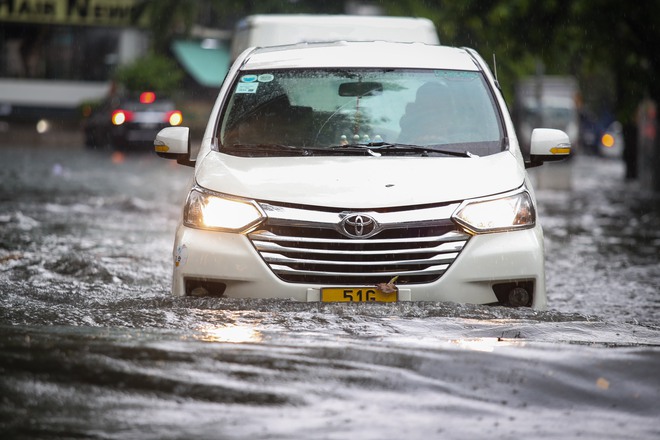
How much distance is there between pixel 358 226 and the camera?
6.91 meters

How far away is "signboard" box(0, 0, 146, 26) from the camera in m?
51.1

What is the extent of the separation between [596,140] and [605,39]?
25.7m

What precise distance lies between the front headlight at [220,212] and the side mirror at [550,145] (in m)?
1.97

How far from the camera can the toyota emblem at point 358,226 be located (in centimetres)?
691

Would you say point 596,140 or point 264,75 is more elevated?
point 264,75

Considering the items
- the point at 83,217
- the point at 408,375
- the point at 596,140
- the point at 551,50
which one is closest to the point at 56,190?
the point at 83,217

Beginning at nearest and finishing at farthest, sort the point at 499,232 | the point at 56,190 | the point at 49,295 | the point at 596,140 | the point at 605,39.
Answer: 1. the point at 499,232
2. the point at 49,295
3. the point at 56,190
4. the point at 605,39
5. the point at 596,140

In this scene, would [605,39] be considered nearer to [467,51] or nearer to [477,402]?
[467,51]

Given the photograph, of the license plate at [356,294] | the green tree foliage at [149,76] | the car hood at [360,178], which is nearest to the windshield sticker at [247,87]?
the car hood at [360,178]

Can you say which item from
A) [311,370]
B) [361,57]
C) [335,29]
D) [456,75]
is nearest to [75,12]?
[335,29]

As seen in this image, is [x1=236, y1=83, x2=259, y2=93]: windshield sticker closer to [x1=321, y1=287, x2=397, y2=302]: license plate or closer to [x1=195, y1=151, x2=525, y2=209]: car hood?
[x1=195, y1=151, x2=525, y2=209]: car hood

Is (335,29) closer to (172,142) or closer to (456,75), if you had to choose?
(456,75)

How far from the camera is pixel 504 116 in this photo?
817 cm

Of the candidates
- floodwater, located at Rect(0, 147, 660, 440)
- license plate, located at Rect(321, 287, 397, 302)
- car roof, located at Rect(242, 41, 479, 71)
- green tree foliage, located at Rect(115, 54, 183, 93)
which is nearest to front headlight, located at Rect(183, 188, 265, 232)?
floodwater, located at Rect(0, 147, 660, 440)
